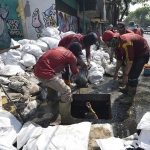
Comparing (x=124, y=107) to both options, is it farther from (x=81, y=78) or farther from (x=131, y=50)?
(x=81, y=78)

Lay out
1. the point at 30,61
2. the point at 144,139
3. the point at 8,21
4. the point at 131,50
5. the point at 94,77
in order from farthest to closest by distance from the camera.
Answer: the point at 8,21 → the point at 30,61 → the point at 94,77 → the point at 131,50 → the point at 144,139

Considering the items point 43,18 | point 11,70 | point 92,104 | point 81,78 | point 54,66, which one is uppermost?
point 43,18

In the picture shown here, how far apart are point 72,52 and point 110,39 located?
710 millimetres

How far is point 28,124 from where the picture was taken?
267 centimetres

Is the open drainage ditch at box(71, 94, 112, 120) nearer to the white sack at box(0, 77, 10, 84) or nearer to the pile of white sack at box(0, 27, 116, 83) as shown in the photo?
the pile of white sack at box(0, 27, 116, 83)

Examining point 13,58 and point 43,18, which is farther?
point 43,18

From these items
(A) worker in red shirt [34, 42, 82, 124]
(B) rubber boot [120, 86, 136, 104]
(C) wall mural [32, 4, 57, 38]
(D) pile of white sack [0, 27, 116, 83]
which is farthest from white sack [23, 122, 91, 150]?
(C) wall mural [32, 4, 57, 38]

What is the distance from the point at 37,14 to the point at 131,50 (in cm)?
664

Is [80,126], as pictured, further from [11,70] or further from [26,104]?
[11,70]

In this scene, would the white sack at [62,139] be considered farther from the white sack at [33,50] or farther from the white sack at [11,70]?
the white sack at [33,50]

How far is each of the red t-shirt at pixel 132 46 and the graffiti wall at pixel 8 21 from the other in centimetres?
608

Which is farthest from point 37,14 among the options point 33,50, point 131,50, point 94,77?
point 131,50

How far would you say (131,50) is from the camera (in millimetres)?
3154

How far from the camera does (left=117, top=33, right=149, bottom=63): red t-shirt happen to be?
315 cm
